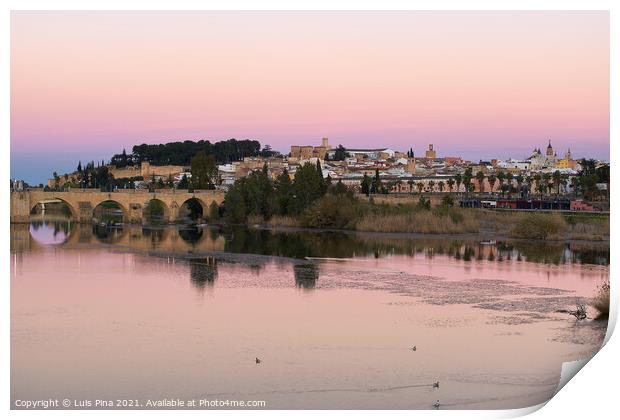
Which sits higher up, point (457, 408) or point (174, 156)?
point (174, 156)

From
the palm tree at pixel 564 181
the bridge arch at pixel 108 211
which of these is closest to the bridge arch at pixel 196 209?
the bridge arch at pixel 108 211

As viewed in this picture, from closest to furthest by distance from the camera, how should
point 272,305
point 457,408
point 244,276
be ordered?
point 457,408
point 272,305
point 244,276

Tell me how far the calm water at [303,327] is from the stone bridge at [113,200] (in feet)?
34.7

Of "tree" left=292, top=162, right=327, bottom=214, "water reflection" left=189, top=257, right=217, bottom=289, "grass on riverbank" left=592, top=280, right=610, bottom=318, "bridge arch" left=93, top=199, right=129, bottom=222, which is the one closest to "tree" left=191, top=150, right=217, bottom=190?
"bridge arch" left=93, top=199, right=129, bottom=222

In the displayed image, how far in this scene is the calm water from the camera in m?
7.16

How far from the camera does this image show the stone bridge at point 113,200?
1029 inches

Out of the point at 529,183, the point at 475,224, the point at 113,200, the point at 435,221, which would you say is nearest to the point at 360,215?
the point at 435,221

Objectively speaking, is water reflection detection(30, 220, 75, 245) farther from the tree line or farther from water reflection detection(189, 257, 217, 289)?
the tree line

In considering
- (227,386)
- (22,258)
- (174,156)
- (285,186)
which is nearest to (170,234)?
(285,186)

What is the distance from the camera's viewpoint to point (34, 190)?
86.3 feet

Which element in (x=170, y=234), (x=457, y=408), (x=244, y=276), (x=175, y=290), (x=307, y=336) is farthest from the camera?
(x=170, y=234)

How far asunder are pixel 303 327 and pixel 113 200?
64.7 feet
